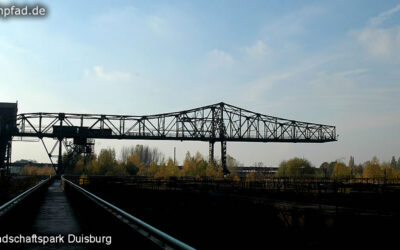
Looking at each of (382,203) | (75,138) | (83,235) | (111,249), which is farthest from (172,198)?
(75,138)

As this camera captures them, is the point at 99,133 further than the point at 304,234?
Yes

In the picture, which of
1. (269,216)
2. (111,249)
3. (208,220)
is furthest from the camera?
(269,216)

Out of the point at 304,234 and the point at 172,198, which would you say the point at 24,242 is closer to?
the point at 304,234

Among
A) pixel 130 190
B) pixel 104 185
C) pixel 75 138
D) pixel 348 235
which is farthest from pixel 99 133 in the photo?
pixel 348 235

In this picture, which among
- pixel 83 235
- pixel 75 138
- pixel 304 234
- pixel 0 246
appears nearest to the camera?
pixel 0 246

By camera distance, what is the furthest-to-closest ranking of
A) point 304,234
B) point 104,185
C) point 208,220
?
point 104,185, point 208,220, point 304,234

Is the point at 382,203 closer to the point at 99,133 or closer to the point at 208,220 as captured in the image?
the point at 208,220

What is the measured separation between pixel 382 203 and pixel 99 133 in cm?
7654

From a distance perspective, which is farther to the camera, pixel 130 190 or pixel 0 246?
pixel 130 190

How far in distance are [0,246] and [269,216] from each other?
703 inches

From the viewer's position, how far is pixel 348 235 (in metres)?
19.1

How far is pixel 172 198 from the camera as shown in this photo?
120 feet

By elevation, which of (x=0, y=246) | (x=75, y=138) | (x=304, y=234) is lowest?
(x=304, y=234)

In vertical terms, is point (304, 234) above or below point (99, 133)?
below
